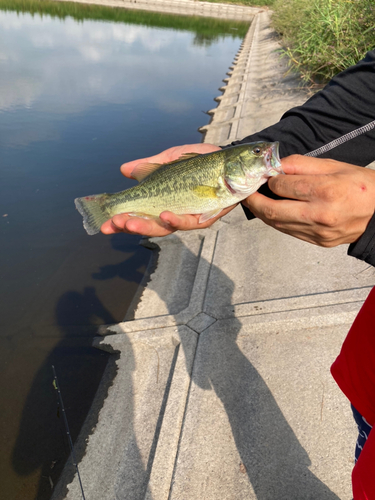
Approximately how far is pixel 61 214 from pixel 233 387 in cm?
687

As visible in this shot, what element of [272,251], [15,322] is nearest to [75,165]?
[15,322]

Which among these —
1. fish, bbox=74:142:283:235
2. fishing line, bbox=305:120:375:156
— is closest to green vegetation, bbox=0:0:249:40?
fish, bbox=74:142:283:235

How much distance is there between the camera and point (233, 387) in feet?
12.6

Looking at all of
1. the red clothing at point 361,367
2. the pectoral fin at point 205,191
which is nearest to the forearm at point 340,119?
the pectoral fin at point 205,191

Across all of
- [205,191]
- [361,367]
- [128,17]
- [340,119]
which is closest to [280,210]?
[361,367]

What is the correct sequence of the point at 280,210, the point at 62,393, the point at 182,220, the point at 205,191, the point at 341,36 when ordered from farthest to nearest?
the point at 341,36 → the point at 62,393 → the point at 182,220 → the point at 205,191 → the point at 280,210

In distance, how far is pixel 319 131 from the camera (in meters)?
2.96

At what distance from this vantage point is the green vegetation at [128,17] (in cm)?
4097

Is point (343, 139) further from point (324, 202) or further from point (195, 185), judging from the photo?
point (195, 185)

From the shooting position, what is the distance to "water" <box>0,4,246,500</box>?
4.92m

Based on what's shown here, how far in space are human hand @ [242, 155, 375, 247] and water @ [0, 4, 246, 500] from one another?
4.21 meters

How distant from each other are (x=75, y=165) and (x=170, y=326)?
8.13 metres

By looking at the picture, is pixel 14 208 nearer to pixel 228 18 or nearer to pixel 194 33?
pixel 194 33

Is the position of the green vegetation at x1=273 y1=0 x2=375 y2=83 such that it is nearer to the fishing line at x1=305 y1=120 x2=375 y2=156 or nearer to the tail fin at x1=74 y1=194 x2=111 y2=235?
the fishing line at x1=305 y1=120 x2=375 y2=156
